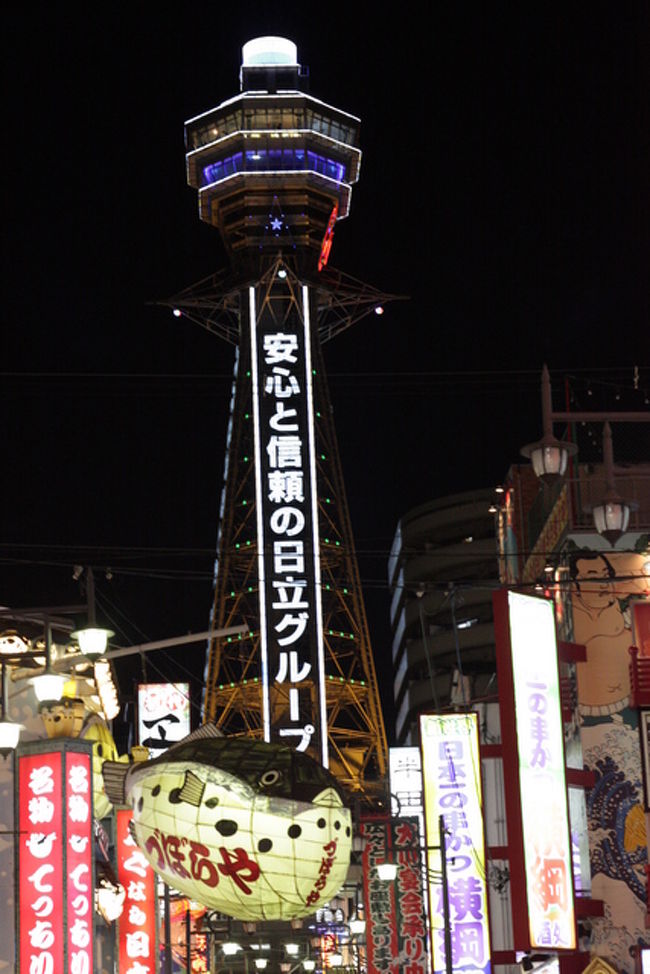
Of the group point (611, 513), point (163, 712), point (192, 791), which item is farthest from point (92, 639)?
point (163, 712)

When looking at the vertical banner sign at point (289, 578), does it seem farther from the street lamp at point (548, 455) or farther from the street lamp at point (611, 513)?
the street lamp at point (548, 455)

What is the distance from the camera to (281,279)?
66.2 m

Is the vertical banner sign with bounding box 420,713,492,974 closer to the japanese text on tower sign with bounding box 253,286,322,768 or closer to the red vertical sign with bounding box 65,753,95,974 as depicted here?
the red vertical sign with bounding box 65,753,95,974

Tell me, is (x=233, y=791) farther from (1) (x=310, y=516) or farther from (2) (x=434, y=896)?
(1) (x=310, y=516)

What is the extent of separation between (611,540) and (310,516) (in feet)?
89.3

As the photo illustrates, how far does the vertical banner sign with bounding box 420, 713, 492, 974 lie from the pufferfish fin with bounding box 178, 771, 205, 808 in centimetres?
1636

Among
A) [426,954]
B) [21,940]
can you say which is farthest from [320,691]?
[21,940]

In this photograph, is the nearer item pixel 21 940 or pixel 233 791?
pixel 233 791

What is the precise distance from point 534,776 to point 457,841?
6626 mm

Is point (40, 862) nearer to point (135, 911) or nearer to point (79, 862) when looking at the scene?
point (79, 862)

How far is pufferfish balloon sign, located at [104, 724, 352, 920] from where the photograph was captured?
16.3m

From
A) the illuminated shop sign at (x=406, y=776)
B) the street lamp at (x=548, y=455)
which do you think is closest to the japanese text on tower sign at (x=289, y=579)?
the illuminated shop sign at (x=406, y=776)

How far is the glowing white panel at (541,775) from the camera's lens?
26422 mm

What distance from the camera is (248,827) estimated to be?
53.3 feet
